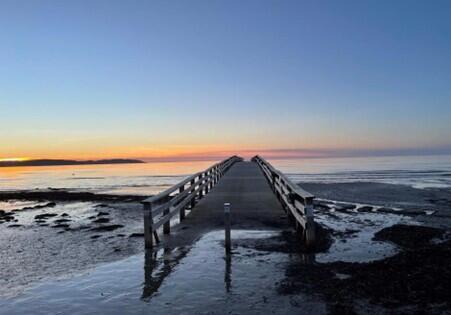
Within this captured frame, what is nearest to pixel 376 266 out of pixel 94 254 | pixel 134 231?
pixel 94 254

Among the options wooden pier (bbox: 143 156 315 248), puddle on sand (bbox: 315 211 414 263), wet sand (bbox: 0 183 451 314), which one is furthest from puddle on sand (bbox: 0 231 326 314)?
puddle on sand (bbox: 315 211 414 263)

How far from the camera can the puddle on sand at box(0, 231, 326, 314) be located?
609 centimetres

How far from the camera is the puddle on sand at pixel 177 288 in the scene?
6.09m

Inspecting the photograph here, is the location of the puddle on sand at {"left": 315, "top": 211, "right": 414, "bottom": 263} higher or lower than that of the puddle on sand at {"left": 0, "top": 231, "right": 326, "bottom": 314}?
lower

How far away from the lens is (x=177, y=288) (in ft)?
23.0

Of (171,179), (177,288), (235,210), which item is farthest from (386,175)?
(177,288)

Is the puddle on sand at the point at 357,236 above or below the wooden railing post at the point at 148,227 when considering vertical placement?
below

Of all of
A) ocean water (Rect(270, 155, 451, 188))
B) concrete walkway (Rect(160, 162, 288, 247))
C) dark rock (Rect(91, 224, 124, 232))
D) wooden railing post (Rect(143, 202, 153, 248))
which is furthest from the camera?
ocean water (Rect(270, 155, 451, 188))

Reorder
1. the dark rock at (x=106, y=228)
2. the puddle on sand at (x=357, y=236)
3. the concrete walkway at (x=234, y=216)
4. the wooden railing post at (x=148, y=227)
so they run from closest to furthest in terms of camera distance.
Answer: the puddle on sand at (x=357, y=236)
the wooden railing post at (x=148, y=227)
the concrete walkway at (x=234, y=216)
the dark rock at (x=106, y=228)

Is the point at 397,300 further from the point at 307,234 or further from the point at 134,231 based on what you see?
the point at 134,231

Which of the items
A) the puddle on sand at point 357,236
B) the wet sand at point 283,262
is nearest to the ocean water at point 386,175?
A: the puddle on sand at point 357,236

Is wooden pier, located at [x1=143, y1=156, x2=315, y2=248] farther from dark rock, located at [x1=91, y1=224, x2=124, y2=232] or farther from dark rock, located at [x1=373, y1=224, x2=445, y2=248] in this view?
dark rock, located at [x1=373, y1=224, x2=445, y2=248]

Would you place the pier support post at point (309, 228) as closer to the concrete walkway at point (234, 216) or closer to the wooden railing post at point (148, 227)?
the concrete walkway at point (234, 216)

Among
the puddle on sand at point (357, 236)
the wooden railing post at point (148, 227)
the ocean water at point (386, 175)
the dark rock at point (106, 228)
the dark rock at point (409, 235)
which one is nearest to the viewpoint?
the puddle on sand at point (357, 236)
